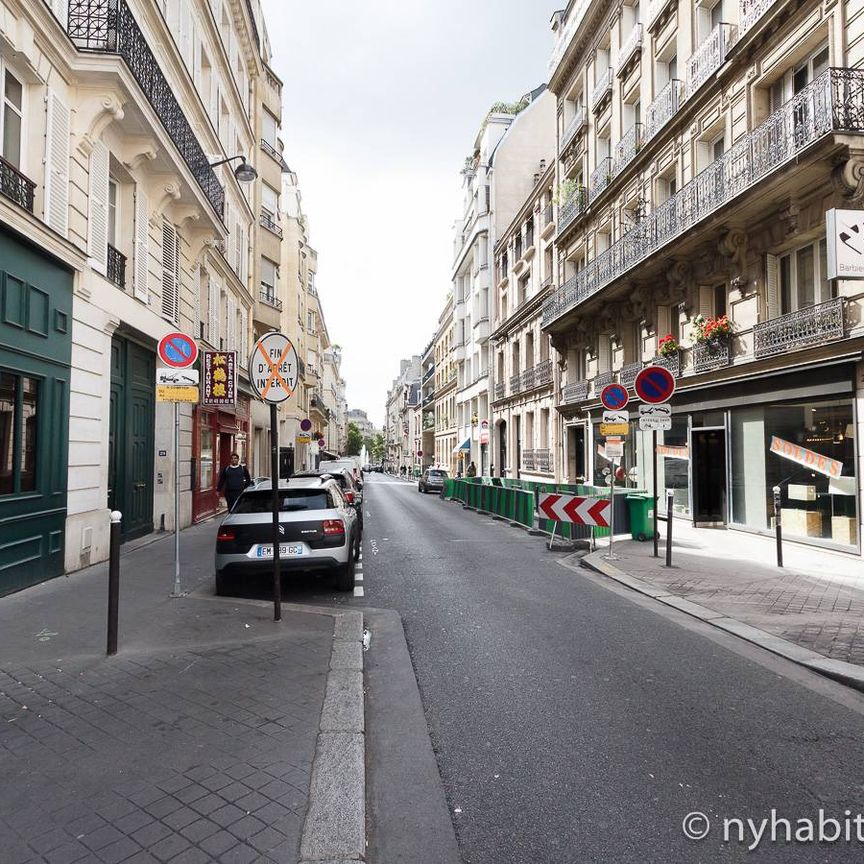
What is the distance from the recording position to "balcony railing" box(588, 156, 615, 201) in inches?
828

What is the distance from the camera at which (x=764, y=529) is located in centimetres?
1306

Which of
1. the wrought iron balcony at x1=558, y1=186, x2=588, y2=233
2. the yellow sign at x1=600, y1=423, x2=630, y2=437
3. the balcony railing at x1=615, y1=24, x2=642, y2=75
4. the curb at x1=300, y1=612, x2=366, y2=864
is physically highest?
the balcony railing at x1=615, y1=24, x2=642, y2=75

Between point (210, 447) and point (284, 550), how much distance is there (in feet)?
36.3

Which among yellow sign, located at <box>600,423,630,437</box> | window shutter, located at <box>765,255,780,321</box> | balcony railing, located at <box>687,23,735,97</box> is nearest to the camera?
yellow sign, located at <box>600,423,630,437</box>

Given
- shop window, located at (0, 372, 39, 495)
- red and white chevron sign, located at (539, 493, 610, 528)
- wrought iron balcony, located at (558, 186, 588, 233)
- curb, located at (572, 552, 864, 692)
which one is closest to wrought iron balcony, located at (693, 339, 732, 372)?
red and white chevron sign, located at (539, 493, 610, 528)

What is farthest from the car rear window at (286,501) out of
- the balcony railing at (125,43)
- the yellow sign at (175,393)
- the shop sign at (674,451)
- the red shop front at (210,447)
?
the shop sign at (674,451)

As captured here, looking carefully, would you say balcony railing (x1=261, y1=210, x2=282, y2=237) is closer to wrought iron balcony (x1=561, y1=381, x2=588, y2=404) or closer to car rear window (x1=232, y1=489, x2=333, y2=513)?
wrought iron balcony (x1=561, y1=381, x2=588, y2=404)

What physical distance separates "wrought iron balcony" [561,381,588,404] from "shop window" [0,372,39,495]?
18513 mm

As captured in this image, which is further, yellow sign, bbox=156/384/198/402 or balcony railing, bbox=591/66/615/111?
balcony railing, bbox=591/66/615/111

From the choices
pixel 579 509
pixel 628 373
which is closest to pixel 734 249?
pixel 628 373

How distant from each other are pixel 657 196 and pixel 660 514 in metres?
9.32

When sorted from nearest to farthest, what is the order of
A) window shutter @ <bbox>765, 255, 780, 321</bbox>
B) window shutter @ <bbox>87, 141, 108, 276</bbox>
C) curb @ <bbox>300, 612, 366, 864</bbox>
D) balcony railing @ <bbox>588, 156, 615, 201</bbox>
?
curb @ <bbox>300, 612, 366, 864</bbox> < window shutter @ <bbox>87, 141, 108, 276</bbox> < window shutter @ <bbox>765, 255, 780, 321</bbox> < balcony railing @ <bbox>588, 156, 615, 201</bbox>

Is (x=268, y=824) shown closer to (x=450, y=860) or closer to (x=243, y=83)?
(x=450, y=860)

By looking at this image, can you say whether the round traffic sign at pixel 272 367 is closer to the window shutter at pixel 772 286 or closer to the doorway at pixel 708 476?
the window shutter at pixel 772 286
